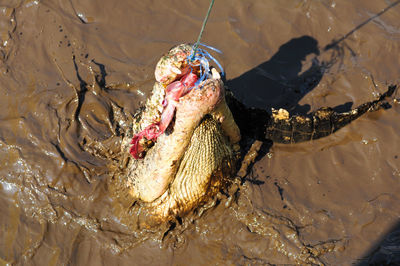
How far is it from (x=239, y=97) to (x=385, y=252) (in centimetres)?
251

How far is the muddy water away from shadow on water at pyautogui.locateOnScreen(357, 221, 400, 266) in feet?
0.04

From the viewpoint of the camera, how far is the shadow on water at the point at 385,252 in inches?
149

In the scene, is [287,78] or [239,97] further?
[287,78]

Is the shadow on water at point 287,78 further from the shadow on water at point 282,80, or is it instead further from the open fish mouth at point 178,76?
the open fish mouth at point 178,76

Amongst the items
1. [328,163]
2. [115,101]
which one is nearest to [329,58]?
[328,163]

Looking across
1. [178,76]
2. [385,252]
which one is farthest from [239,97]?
[385,252]

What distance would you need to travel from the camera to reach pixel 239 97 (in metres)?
5.09

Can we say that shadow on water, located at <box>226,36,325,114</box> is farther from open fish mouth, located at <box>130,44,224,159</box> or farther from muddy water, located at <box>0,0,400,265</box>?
open fish mouth, located at <box>130,44,224,159</box>

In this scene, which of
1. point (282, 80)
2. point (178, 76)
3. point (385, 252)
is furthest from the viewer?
point (282, 80)

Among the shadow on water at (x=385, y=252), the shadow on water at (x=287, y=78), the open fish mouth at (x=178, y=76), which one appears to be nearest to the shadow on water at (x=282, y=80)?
the shadow on water at (x=287, y=78)

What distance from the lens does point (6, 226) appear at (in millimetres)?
4332

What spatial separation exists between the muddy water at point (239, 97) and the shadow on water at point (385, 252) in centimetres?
1

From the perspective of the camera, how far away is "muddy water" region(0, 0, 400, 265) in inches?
161

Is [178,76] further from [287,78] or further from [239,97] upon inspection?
[287,78]
